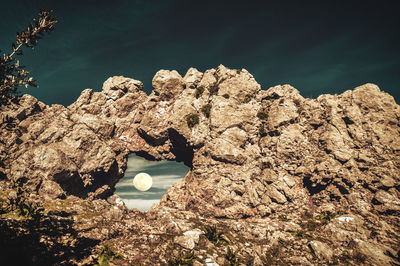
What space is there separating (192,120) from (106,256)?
1989 centimetres

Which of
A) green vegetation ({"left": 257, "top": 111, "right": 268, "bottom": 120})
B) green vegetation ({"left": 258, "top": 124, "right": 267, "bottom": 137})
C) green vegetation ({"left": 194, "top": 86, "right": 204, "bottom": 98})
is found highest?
green vegetation ({"left": 194, "top": 86, "right": 204, "bottom": 98})

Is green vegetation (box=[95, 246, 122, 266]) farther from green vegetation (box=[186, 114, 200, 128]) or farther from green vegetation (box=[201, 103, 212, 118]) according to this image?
green vegetation (box=[201, 103, 212, 118])

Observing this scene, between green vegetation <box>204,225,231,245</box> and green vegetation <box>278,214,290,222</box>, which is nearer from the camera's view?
green vegetation <box>204,225,231,245</box>

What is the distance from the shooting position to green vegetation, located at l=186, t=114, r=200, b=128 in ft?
97.1

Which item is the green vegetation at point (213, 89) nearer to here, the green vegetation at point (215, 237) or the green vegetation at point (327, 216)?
the green vegetation at point (215, 237)

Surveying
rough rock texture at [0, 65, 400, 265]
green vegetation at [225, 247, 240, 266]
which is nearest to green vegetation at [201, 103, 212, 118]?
rough rock texture at [0, 65, 400, 265]

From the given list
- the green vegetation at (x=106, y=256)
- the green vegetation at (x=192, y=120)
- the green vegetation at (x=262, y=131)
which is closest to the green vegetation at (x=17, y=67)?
the green vegetation at (x=106, y=256)

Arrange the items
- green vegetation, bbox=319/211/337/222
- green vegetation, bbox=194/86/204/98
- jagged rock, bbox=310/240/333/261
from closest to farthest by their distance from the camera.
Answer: jagged rock, bbox=310/240/333/261 < green vegetation, bbox=319/211/337/222 < green vegetation, bbox=194/86/204/98

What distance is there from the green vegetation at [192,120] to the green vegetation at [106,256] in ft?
61.0

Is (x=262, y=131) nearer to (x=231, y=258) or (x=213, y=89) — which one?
(x=213, y=89)

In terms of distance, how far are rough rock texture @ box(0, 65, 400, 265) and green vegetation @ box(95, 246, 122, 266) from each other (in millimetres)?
1058

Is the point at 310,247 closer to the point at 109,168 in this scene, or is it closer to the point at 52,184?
the point at 109,168

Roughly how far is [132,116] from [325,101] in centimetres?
3297

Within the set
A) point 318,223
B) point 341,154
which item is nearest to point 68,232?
point 318,223
